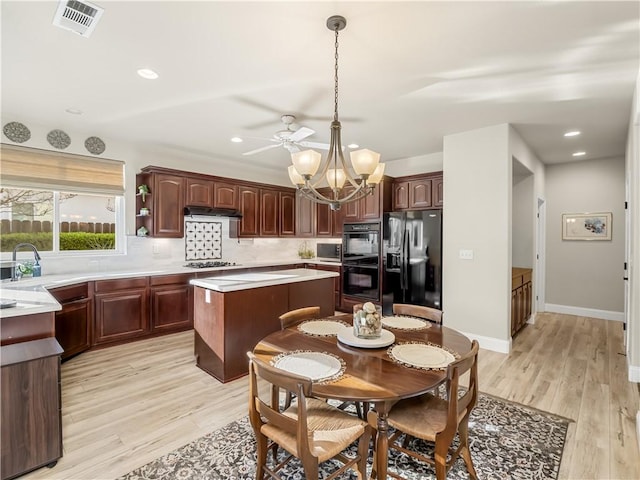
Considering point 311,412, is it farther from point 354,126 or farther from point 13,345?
point 354,126

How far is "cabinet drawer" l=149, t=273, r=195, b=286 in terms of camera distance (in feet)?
14.2

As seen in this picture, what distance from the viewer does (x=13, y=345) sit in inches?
80.8

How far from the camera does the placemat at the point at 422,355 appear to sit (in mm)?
1679

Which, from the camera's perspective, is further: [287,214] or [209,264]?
[287,214]

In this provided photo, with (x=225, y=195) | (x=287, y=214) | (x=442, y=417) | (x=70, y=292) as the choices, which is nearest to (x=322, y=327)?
(x=442, y=417)

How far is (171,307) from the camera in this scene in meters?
4.48

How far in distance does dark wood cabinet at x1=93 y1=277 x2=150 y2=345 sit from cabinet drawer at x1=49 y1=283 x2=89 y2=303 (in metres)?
0.12

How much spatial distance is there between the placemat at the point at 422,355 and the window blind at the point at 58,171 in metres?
4.33

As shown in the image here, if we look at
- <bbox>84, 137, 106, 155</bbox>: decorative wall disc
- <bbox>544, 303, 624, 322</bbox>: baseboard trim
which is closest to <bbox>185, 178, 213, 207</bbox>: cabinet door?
<bbox>84, 137, 106, 155</bbox>: decorative wall disc

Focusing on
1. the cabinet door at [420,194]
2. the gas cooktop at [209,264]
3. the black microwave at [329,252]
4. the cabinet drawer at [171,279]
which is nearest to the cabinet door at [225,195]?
the gas cooktop at [209,264]

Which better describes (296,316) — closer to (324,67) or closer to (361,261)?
(324,67)

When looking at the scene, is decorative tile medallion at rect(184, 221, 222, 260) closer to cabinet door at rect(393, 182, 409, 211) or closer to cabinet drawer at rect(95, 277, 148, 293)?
cabinet drawer at rect(95, 277, 148, 293)

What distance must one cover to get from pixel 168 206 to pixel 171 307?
144cm

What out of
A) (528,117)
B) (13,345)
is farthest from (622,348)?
(13,345)
